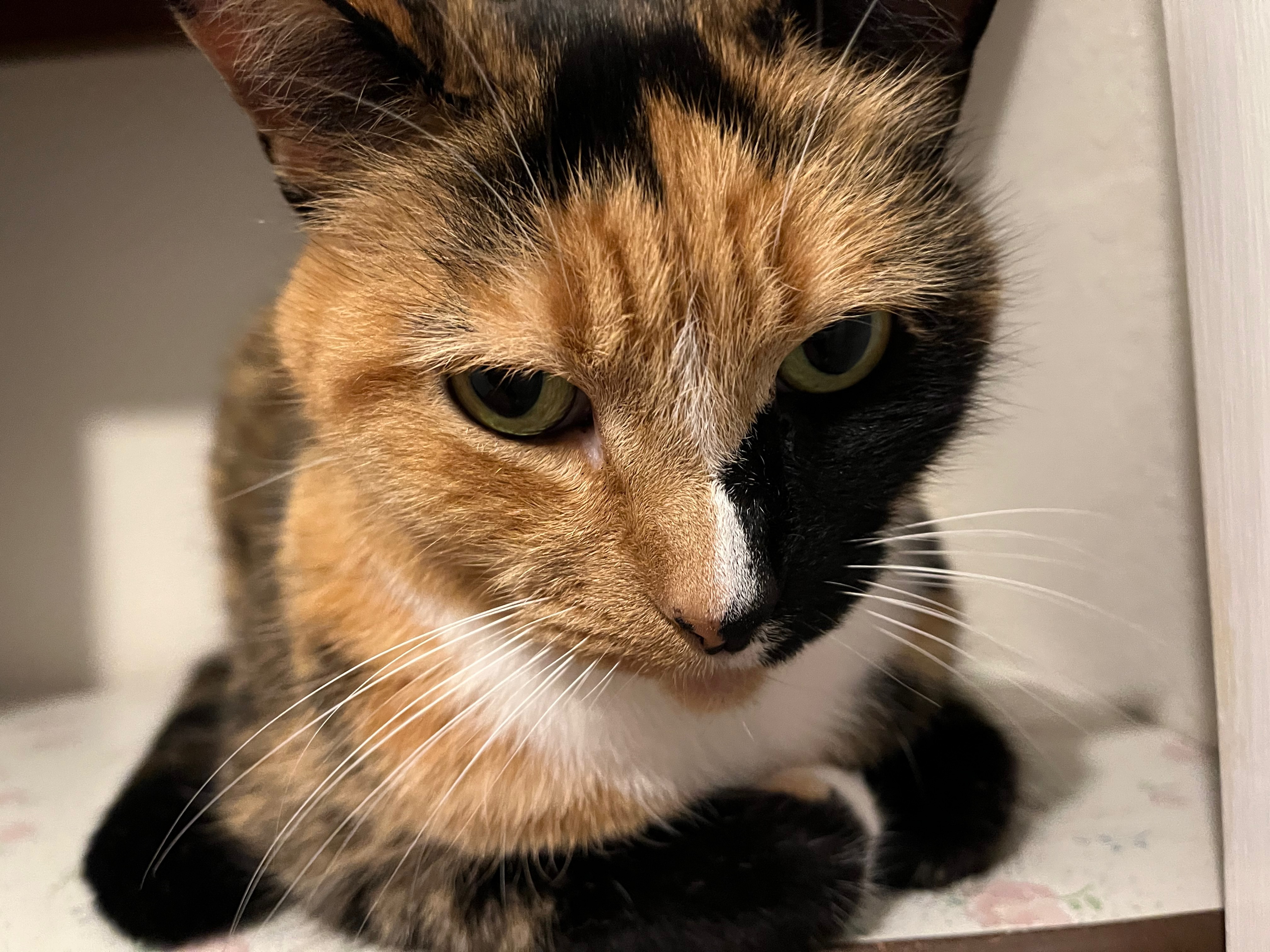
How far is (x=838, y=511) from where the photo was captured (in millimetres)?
520

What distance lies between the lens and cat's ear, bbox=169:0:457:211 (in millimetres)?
465

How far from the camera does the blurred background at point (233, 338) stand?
71 cm

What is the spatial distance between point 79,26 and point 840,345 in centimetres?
70

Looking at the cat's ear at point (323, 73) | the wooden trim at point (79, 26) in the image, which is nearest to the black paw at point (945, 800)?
the cat's ear at point (323, 73)

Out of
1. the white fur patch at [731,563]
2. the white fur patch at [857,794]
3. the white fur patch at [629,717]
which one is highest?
the white fur patch at [731,563]

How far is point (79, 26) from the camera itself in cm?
76

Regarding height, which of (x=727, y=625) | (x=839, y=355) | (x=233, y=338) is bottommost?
(x=727, y=625)

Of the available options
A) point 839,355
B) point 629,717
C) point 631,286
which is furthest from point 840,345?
point 629,717

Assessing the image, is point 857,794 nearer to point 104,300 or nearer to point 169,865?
point 169,865

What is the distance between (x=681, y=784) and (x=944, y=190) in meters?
0.43

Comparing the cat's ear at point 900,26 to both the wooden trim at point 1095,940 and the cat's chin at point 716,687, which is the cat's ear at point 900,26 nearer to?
the cat's chin at point 716,687

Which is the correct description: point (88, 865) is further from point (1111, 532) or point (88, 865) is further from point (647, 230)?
point (1111, 532)

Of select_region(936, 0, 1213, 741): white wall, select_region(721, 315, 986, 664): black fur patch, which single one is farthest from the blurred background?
select_region(721, 315, 986, 664): black fur patch

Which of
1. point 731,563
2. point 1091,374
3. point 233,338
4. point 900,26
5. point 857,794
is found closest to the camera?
point 731,563
